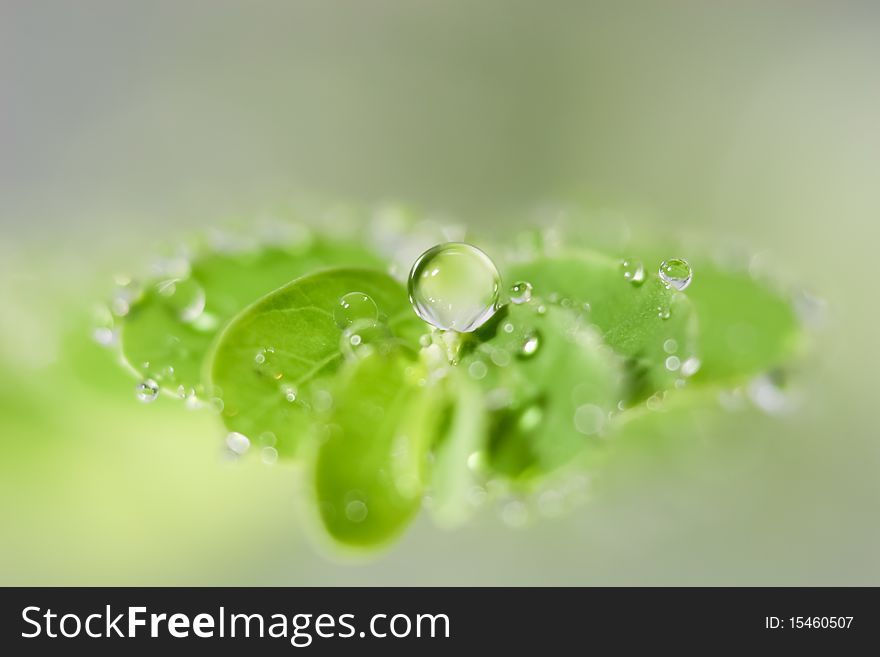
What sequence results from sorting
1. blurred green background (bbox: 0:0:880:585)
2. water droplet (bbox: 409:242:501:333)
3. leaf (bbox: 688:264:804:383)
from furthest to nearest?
blurred green background (bbox: 0:0:880:585)
leaf (bbox: 688:264:804:383)
water droplet (bbox: 409:242:501:333)

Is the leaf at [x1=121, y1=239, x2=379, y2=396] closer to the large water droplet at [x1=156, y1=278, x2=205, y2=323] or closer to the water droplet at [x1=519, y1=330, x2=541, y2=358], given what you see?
the large water droplet at [x1=156, y1=278, x2=205, y2=323]

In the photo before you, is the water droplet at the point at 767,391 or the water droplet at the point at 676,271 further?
the water droplet at the point at 767,391

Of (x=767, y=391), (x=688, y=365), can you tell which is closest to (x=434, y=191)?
(x=767, y=391)

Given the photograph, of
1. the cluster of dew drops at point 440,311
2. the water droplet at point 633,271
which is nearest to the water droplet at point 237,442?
the cluster of dew drops at point 440,311

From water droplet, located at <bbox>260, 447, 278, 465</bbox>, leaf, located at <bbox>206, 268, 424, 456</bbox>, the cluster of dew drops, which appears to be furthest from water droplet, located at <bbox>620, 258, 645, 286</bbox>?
water droplet, located at <bbox>260, 447, 278, 465</bbox>

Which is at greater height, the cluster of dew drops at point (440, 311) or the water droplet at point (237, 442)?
the cluster of dew drops at point (440, 311)

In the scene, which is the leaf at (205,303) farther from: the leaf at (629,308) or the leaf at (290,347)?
the leaf at (629,308)
